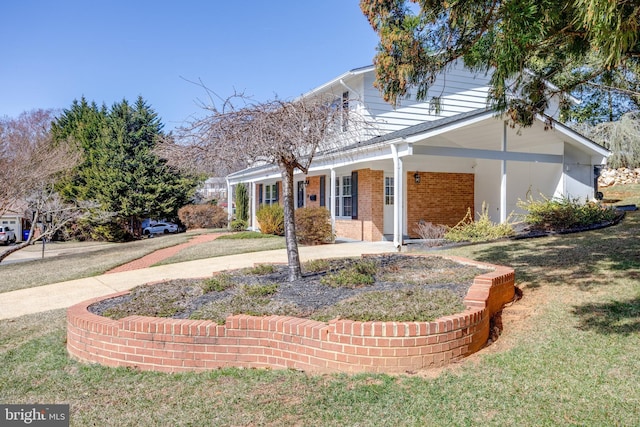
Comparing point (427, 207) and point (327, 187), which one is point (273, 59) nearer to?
point (327, 187)

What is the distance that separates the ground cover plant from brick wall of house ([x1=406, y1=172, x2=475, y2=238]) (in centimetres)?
827

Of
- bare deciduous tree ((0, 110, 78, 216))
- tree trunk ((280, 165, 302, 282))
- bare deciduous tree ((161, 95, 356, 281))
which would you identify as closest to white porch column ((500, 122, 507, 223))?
tree trunk ((280, 165, 302, 282))

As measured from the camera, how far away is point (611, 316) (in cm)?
493

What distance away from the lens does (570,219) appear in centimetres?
1175

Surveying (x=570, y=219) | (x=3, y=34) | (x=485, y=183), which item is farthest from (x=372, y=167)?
(x=3, y=34)

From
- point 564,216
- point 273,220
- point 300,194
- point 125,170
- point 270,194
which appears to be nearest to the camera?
point 564,216

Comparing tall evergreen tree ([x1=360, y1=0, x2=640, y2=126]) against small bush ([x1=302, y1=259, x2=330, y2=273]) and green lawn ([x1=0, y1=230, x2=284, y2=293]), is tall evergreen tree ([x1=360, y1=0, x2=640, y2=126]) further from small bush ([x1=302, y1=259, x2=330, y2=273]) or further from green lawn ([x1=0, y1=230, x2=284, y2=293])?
green lawn ([x1=0, y1=230, x2=284, y2=293])

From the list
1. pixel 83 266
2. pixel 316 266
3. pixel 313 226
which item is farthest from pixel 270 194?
pixel 316 266

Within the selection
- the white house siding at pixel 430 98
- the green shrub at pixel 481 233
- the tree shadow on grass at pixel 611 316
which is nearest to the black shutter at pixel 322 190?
the white house siding at pixel 430 98

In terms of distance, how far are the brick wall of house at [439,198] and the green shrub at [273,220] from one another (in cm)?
507

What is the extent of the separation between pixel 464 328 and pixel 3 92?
2550cm

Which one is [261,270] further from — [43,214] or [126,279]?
[43,214]

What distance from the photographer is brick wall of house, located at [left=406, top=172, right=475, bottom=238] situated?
613 inches

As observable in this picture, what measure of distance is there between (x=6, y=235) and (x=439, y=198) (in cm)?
2605
